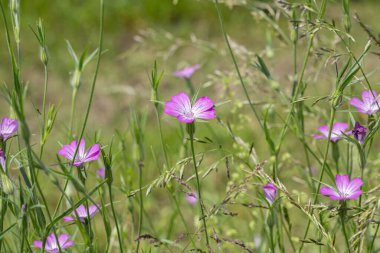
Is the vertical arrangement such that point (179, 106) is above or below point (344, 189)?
above

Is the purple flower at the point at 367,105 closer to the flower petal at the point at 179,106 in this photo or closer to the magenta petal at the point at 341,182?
the magenta petal at the point at 341,182

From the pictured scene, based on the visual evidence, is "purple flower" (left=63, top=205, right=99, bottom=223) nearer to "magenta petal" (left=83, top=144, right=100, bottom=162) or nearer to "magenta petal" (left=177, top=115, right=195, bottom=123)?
"magenta petal" (left=83, top=144, right=100, bottom=162)

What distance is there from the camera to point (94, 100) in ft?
10.6

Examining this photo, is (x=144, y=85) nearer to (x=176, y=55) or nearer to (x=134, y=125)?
(x=176, y=55)

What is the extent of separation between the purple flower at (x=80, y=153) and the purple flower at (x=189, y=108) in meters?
0.13

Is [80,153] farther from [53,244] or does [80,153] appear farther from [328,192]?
[328,192]

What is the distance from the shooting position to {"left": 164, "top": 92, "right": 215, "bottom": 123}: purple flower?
1047mm

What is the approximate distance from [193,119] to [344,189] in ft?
0.93

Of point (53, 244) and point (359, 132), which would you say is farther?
point (53, 244)

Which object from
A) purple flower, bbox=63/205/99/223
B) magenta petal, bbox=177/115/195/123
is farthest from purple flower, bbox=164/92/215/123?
purple flower, bbox=63/205/99/223

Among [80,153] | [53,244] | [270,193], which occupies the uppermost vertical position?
[80,153]

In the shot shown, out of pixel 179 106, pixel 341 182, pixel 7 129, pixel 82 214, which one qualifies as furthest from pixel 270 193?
pixel 7 129

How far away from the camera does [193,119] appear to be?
3.39 ft

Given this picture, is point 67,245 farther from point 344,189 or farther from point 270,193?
point 344,189
